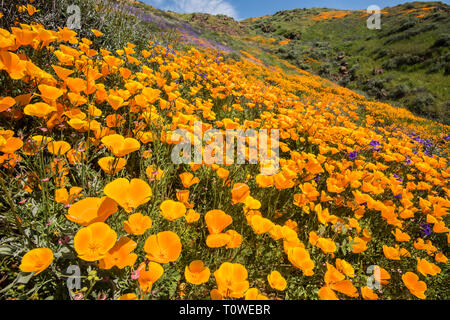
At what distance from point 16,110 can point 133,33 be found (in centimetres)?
436

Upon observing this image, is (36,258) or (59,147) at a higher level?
(59,147)

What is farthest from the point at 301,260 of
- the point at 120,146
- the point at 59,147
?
the point at 59,147

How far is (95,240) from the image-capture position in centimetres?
92

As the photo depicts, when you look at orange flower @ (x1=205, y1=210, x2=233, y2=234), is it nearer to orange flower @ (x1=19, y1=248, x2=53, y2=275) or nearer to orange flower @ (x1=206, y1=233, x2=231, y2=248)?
orange flower @ (x1=206, y1=233, x2=231, y2=248)

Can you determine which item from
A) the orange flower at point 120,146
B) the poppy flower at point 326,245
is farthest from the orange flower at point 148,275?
the poppy flower at point 326,245

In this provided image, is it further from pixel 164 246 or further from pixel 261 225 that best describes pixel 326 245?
pixel 164 246

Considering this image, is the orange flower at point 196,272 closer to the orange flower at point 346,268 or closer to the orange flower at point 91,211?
the orange flower at point 91,211

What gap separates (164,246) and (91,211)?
0.38m

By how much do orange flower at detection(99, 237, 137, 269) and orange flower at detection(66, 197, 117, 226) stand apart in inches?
5.5

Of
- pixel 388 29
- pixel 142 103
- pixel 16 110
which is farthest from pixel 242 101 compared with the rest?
pixel 388 29

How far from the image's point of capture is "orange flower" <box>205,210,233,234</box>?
124cm

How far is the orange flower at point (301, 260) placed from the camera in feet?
4.03
